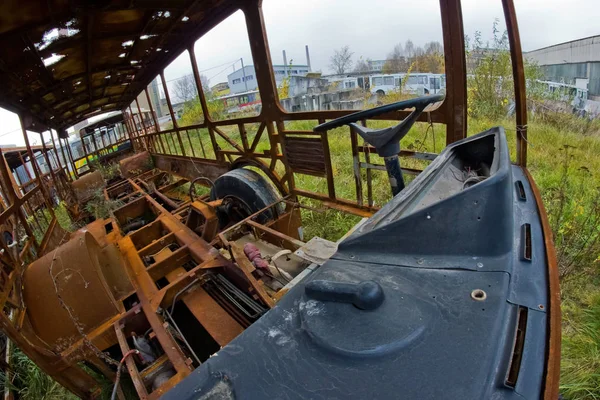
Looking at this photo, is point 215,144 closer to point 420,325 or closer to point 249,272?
point 249,272

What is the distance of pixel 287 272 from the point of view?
2324 millimetres

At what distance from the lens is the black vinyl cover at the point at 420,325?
71 centimetres

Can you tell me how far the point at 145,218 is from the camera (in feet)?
17.7

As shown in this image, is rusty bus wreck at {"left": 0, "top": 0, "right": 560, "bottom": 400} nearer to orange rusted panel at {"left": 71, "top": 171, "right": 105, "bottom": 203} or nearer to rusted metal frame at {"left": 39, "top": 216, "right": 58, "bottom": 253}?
rusted metal frame at {"left": 39, "top": 216, "right": 58, "bottom": 253}

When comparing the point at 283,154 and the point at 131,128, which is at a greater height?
the point at 131,128

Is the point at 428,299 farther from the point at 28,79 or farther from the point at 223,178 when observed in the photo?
the point at 28,79

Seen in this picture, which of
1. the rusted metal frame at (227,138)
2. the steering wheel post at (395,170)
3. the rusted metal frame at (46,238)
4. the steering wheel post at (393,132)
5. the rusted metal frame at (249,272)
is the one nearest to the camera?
the steering wheel post at (393,132)

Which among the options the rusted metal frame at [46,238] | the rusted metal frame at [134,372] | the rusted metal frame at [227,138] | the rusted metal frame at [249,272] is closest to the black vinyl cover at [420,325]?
the rusted metal frame at [249,272]

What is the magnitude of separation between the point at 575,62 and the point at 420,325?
5871 millimetres

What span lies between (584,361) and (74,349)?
11.0 feet

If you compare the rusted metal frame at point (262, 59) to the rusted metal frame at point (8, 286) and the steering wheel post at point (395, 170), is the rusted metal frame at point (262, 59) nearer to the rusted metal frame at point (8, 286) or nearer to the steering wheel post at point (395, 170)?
the steering wheel post at point (395, 170)

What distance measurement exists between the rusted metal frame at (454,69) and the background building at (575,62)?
11.0ft

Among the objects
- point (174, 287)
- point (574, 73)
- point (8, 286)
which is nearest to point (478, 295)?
point (174, 287)

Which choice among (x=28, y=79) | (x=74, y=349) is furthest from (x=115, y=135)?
(x=74, y=349)
